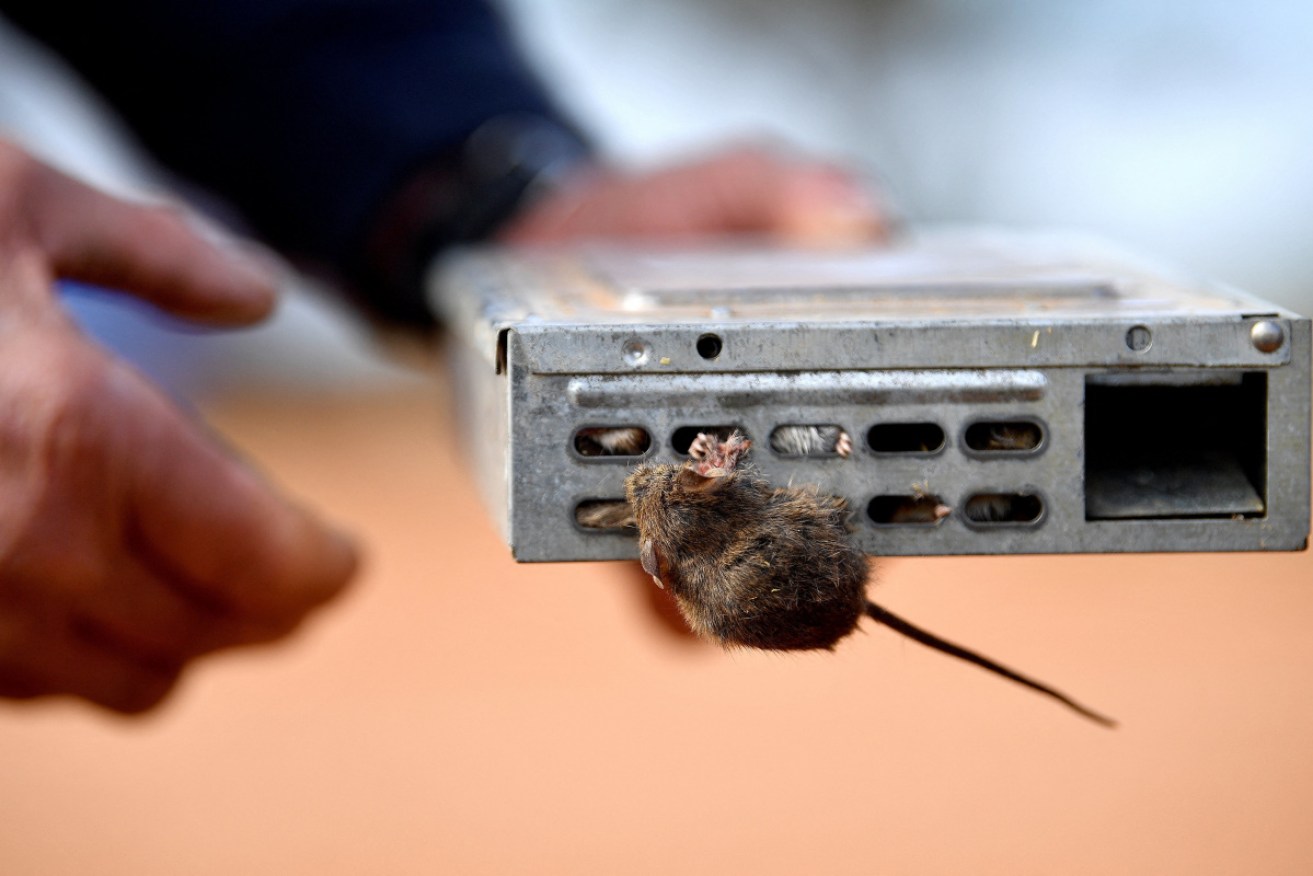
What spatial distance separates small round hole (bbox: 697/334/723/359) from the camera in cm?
112

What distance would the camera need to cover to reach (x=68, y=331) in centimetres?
157

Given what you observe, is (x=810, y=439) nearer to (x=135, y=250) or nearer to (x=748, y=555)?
(x=748, y=555)

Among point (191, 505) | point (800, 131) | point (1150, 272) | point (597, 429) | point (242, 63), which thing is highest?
point (800, 131)

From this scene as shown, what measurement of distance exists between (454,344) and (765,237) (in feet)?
2.76

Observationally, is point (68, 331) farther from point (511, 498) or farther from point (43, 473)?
point (511, 498)

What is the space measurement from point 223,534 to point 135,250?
1.29ft

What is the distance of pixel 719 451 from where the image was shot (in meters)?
1.12

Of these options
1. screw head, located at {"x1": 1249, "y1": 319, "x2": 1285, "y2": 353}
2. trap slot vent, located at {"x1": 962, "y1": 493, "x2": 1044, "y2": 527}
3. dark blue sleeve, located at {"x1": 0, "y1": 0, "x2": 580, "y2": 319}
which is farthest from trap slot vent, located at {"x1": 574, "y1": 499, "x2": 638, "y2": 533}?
dark blue sleeve, located at {"x1": 0, "y1": 0, "x2": 580, "y2": 319}

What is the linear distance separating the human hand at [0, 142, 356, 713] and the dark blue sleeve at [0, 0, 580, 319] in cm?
102

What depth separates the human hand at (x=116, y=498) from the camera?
153cm

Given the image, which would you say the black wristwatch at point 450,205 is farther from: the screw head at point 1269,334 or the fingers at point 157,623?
the screw head at point 1269,334

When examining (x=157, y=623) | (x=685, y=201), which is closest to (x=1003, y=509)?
(x=157, y=623)

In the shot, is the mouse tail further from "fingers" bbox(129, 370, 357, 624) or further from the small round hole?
"fingers" bbox(129, 370, 357, 624)

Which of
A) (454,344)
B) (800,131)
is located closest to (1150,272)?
(454,344)
